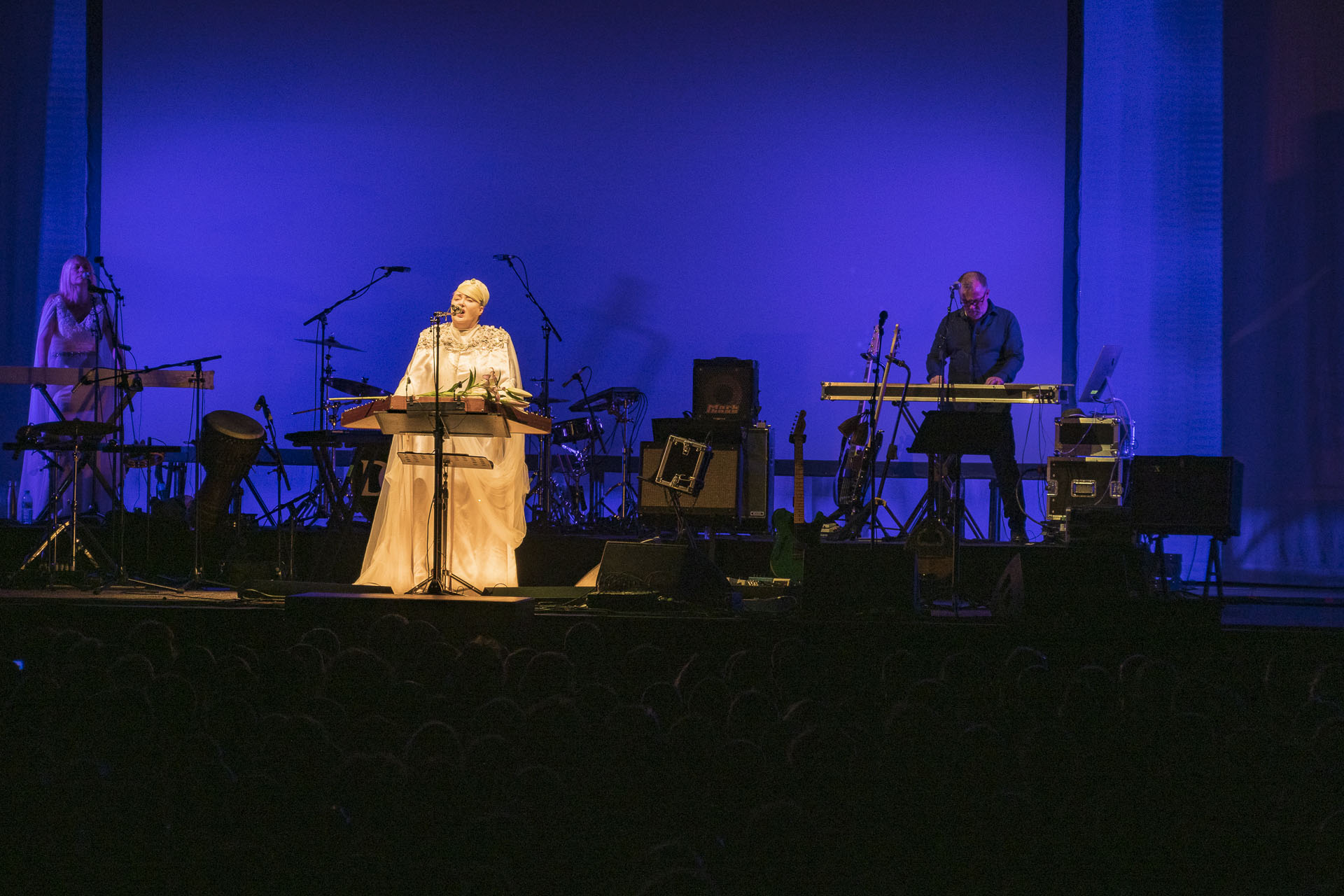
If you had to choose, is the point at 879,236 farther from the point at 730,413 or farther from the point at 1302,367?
the point at 1302,367

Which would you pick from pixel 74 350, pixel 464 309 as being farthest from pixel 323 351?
pixel 464 309

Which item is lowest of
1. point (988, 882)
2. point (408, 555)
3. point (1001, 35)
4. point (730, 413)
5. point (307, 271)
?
point (988, 882)

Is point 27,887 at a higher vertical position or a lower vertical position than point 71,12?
lower

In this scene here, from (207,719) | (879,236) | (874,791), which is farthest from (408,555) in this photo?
(879,236)

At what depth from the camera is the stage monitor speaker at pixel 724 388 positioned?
847 cm

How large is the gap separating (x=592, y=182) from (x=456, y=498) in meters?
4.39

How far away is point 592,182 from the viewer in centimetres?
988

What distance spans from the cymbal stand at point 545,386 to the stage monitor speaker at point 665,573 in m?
2.35

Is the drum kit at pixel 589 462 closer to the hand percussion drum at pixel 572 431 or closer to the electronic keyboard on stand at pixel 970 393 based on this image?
the hand percussion drum at pixel 572 431

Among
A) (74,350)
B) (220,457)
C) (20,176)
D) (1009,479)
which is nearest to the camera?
(220,457)

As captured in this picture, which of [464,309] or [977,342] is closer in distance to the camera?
[464,309]

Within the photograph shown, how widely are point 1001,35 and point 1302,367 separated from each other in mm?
3569

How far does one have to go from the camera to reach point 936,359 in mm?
7926

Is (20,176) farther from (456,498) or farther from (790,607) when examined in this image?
(790,607)
